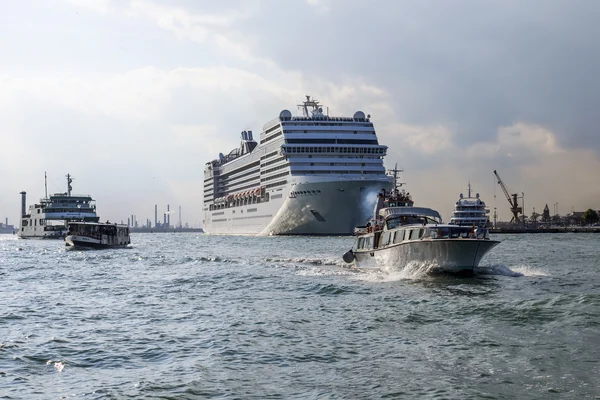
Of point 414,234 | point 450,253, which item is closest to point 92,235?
point 414,234

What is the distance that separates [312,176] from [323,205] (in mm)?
5661

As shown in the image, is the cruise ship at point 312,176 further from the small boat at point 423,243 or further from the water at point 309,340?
the water at point 309,340

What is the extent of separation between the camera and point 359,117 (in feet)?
361

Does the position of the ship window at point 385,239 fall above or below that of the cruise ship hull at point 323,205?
below

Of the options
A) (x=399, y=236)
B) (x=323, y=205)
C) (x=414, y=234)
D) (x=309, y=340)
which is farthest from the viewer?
(x=323, y=205)

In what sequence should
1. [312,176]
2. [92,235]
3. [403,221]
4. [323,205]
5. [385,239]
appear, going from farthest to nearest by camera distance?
[312,176]
[323,205]
[92,235]
[403,221]
[385,239]

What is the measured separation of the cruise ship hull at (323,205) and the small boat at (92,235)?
29.1 m

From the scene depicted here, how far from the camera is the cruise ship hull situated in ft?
304

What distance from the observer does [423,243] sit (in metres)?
31.0

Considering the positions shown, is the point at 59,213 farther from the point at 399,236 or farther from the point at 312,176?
the point at 399,236

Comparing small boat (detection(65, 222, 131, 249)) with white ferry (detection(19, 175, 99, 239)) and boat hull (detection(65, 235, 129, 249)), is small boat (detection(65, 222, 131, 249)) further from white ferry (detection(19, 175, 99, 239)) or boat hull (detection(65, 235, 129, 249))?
white ferry (detection(19, 175, 99, 239))

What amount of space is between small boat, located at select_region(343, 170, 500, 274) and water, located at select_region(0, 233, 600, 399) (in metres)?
0.88

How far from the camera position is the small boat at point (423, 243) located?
99.3ft

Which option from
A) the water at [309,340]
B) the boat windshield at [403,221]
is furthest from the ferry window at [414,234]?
the boat windshield at [403,221]
